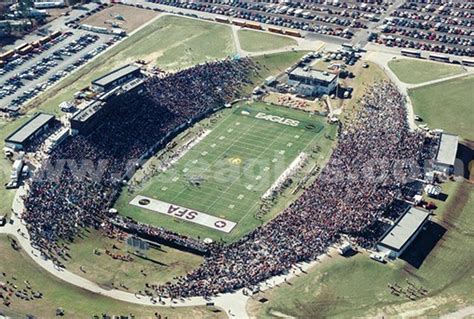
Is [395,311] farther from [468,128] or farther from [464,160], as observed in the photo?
[468,128]

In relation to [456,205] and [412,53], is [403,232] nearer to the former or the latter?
[456,205]

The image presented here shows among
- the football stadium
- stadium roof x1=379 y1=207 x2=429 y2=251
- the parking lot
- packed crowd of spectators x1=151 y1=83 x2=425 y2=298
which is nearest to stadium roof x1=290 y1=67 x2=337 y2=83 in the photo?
the football stadium

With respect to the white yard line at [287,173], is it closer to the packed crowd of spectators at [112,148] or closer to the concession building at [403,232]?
the concession building at [403,232]

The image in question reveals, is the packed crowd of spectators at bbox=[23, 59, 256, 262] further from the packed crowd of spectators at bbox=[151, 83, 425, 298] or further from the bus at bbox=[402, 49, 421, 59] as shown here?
the bus at bbox=[402, 49, 421, 59]

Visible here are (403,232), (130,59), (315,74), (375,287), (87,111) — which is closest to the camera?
(375,287)

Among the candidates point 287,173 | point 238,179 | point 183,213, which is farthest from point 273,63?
point 183,213

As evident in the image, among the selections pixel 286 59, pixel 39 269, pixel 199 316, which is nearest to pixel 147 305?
pixel 199 316
